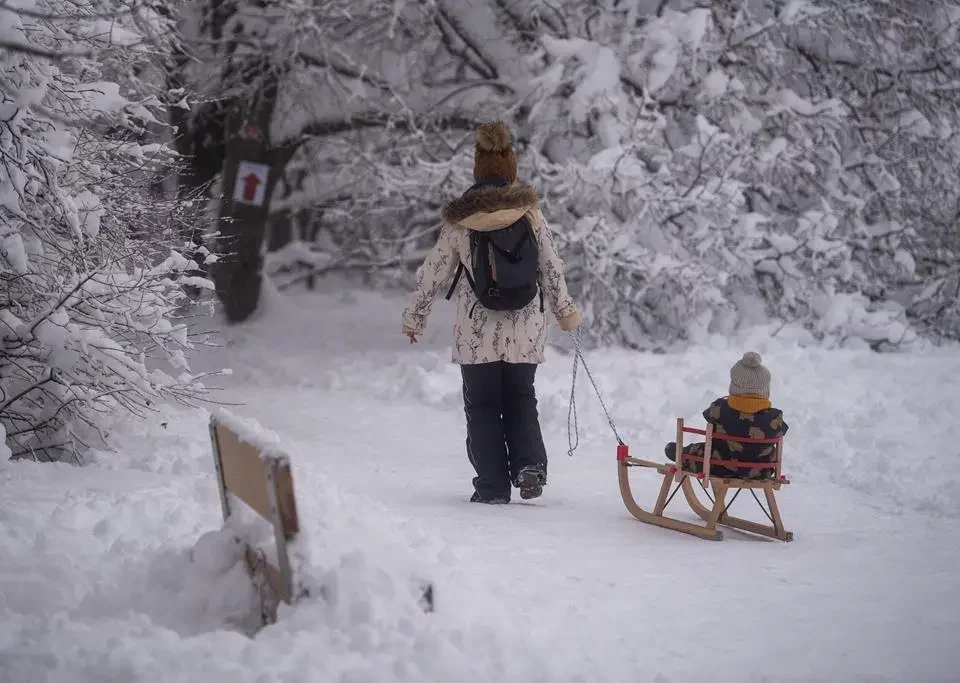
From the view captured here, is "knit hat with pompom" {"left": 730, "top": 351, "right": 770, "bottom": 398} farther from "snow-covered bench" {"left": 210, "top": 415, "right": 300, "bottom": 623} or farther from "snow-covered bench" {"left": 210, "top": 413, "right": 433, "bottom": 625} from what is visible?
"snow-covered bench" {"left": 210, "top": 415, "right": 300, "bottom": 623}

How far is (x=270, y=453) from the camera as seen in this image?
322cm

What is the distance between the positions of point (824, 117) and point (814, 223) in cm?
120

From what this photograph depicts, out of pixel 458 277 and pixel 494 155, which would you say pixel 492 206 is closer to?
pixel 494 155

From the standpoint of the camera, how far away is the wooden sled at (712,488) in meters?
5.08

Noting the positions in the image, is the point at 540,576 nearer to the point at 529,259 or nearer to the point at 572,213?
the point at 529,259

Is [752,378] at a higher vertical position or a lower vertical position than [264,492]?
higher

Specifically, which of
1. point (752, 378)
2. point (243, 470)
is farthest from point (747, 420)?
point (243, 470)

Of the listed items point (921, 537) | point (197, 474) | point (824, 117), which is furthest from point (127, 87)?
point (824, 117)

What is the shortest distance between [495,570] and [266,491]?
1.38m

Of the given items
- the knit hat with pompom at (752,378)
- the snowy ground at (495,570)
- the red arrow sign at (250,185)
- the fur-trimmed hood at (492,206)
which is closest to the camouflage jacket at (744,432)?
the knit hat with pompom at (752,378)

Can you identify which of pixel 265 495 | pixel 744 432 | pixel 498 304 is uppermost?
pixel 498 304

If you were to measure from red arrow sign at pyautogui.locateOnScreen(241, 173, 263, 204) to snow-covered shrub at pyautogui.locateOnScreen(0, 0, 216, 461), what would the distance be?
17.5 ft

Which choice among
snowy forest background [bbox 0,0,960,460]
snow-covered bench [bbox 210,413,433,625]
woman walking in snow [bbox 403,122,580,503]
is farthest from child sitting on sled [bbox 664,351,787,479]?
snowy forest background [bbox 0,0,960,460]

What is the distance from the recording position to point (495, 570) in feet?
14.3
